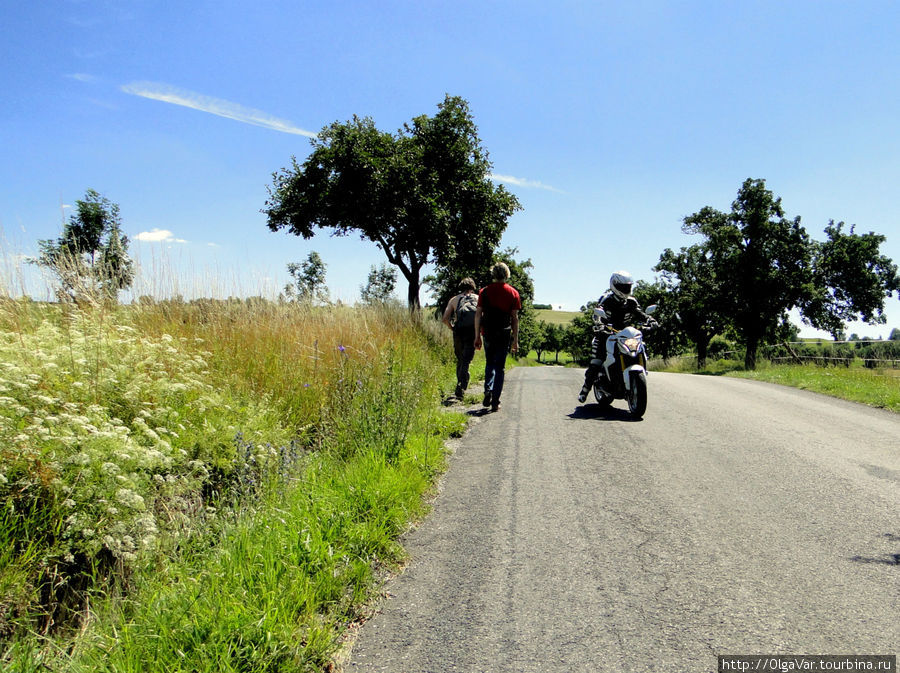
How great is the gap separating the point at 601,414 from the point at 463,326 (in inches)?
104

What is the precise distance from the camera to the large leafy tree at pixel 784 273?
107 ft

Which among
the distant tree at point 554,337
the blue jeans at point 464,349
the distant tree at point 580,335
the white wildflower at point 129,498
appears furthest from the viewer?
the distant tree at point 554,337

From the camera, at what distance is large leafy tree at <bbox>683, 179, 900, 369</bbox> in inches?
1281

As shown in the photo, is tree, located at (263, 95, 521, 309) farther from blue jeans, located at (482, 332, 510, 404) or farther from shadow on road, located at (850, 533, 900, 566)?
shadow on road, located at (850, 533, 900, 566)

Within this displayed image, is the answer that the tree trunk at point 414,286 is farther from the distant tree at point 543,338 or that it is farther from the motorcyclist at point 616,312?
the distant tree at point 543,338

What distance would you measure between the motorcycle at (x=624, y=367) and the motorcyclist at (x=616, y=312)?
71 millimetres

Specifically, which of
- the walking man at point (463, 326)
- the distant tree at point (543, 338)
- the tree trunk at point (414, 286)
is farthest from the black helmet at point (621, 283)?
the distant tree at point (543, 338)

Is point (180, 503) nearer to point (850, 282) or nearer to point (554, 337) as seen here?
point (850, 282)

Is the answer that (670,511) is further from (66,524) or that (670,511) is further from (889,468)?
(66,524)

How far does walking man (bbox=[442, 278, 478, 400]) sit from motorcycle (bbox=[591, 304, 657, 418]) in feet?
6.59

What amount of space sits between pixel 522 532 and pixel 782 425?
4956mm

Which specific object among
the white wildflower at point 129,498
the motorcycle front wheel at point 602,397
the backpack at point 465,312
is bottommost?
the white wildflower at point 129,498

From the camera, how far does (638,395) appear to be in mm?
6727

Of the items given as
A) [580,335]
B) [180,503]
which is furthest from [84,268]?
[580,335]
